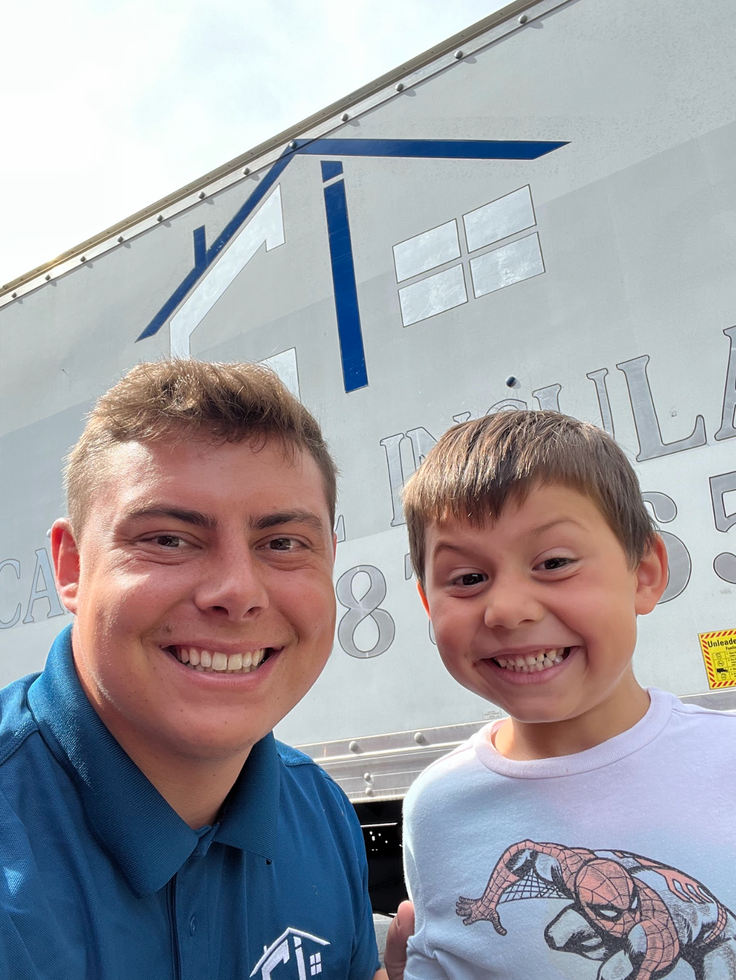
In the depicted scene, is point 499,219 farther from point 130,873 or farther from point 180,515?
point 130,873

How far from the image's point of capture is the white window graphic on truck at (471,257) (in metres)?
3.07

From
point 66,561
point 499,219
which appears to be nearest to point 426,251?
point 499,219

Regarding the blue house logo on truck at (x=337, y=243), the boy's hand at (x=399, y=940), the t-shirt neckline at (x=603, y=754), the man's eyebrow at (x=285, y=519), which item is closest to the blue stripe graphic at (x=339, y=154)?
the blue house logo on truck at (x=337, y=243)

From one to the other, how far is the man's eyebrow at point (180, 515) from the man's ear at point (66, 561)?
11.2 inches

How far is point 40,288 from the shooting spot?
477cm

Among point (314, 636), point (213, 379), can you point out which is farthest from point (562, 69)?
point (314, 636)

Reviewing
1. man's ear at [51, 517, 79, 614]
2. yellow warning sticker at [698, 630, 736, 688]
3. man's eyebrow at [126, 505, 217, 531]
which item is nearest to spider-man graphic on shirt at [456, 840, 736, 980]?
man's eyebrow at [126, 505, 217, 531]

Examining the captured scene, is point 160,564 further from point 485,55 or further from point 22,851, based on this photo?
point 485,55

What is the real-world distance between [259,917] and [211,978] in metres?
0.16

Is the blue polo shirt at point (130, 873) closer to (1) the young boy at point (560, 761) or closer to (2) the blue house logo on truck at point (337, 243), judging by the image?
(1) the young boy at point (560, 761)

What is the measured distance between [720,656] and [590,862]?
1263 mm

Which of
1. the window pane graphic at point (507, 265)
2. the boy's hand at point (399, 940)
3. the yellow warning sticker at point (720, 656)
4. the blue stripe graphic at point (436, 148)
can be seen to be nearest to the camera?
the boy's hand at point (399, 940)

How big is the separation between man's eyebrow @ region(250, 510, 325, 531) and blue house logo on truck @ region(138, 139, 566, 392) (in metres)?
1.79

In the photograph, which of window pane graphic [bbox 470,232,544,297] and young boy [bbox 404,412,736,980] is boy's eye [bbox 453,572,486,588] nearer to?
young boy [bbox 404,412,736,980]
